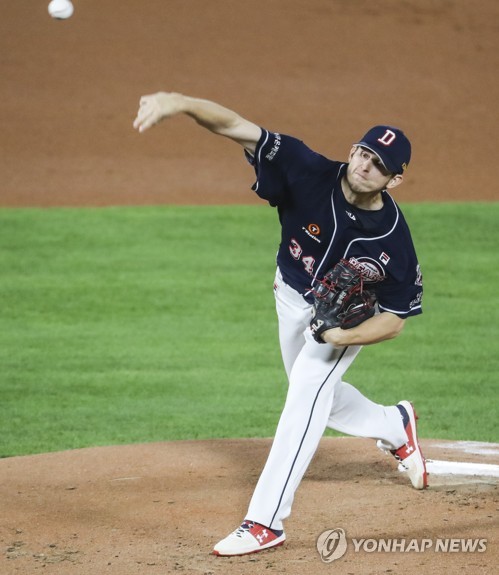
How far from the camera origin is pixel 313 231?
14.6 feet

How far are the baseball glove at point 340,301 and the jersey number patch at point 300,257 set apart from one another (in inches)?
6.4

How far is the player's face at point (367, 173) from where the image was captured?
4.29 m

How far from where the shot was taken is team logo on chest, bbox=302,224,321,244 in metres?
4.45

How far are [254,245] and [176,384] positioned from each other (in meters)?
4.32

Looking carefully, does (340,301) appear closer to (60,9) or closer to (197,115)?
(197,115)

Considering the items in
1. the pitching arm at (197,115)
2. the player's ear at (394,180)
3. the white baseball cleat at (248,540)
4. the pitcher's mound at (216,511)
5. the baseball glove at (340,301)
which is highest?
the pitching arm at (197,115)

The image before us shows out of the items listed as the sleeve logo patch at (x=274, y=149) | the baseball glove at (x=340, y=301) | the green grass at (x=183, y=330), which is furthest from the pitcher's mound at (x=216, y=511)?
the sleeve logo patch at (x=274, y=149)

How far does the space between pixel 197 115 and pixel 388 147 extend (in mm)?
751

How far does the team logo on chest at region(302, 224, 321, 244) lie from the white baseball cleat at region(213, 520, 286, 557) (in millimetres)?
1140

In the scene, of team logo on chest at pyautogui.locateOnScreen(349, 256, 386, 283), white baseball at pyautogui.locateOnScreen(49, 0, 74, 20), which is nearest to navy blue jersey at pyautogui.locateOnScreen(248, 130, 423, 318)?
team logo on chest at pyautogui.locateOnScreen(349, 256, 386, 283)

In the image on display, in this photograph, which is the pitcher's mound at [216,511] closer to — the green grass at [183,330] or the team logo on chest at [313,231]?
→ the green grass at [183,330]

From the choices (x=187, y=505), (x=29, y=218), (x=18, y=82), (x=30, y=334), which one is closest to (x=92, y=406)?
(x=30, y=334)

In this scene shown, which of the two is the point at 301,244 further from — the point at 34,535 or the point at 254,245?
the point at 254,245

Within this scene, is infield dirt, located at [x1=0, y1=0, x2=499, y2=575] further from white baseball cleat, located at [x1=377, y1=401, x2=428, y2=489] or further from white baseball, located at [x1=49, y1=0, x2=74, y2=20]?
white baseball cleat, located at [x1=377, y1=401, x2=428, y2=489]
